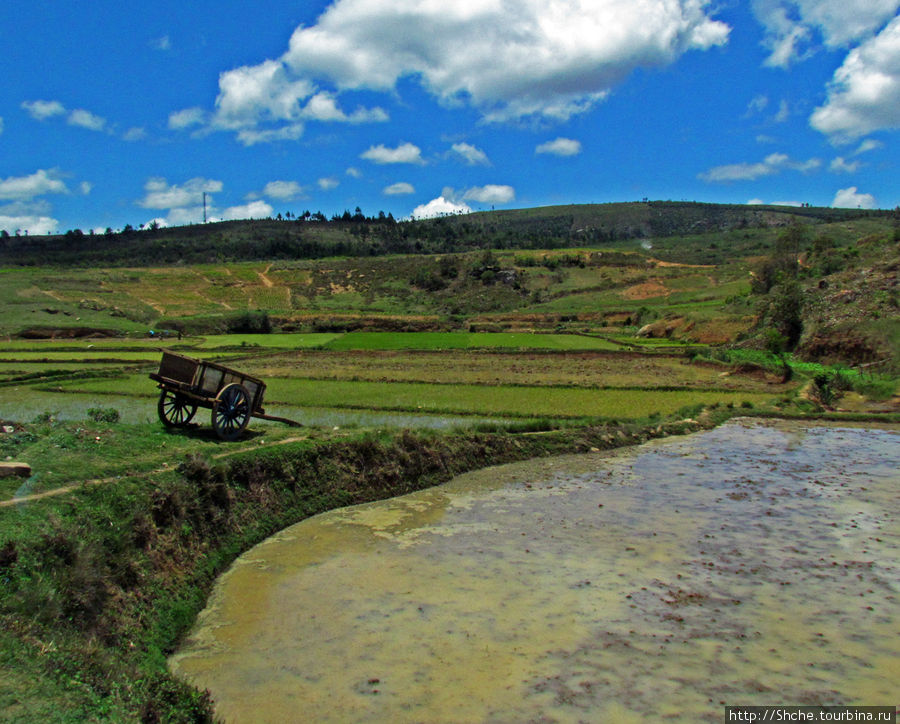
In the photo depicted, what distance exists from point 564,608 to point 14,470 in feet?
21.2

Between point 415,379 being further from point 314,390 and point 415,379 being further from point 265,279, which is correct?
point 265,279

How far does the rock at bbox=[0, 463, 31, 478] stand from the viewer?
7219mm

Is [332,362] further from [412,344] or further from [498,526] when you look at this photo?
[498,526]

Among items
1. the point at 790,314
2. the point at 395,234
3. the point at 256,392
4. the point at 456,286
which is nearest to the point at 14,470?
the point at 256,392

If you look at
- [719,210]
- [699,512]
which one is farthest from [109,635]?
[719,210]

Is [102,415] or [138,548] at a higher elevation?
[102,415]

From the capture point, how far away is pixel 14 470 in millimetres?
7266

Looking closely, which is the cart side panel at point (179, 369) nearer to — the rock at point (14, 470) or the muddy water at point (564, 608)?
the muddy water at point (564, 608)

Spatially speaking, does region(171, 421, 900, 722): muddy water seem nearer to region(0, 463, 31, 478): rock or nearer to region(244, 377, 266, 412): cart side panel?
region(0, 463, 31, 478): rock

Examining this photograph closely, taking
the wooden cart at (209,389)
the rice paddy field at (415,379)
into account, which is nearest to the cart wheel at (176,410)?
the wooden cart at (209,389)

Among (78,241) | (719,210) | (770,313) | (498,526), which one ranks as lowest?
(498,526)

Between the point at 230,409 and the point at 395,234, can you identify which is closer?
the point at 230,409

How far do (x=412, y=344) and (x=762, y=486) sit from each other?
30278 mm

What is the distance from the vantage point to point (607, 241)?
133m
